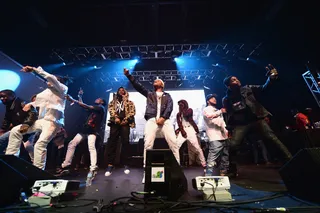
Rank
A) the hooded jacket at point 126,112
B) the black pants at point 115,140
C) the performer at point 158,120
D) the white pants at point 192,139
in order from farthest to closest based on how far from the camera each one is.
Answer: the white pants at point 192,139
the hooded jacket at point 126,112
the black pants at point 115,140
the performer at point 158,120

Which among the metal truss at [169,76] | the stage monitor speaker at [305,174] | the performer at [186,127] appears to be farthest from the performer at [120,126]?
the metal truss at [169,76]

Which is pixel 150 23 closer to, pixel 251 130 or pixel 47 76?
pixel 47 76

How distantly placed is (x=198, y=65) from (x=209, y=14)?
2.70m

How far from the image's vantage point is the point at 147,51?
6.92m

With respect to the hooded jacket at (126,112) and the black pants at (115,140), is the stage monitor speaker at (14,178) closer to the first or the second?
the black pants at (115,140)

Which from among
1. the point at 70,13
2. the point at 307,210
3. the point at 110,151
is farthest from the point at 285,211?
the point at 70,13

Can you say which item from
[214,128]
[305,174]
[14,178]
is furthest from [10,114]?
[305,174]

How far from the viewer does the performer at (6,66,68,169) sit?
291cm

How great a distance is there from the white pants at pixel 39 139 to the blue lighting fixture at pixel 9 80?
3.53 m

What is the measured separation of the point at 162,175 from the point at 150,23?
5.85m

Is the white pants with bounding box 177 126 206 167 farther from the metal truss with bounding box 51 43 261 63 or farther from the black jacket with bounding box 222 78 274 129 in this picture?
the metal truss with bounding box 51 43 261 63

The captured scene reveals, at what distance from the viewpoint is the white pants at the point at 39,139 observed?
2.89 m

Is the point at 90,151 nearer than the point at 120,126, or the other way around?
the point at 120,126

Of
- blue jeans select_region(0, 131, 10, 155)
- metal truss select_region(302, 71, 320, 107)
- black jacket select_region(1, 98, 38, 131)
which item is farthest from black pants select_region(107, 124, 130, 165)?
metal truss select_region(302, 71, 320, 107)
